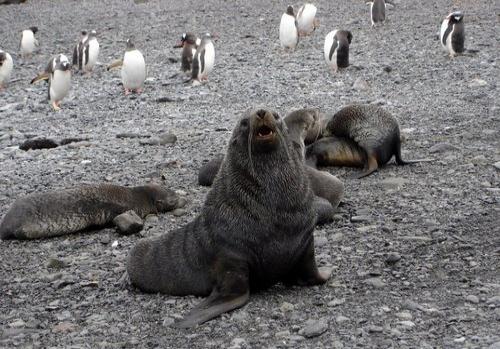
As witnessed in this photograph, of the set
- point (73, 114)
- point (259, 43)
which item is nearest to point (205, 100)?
point (73, 114)

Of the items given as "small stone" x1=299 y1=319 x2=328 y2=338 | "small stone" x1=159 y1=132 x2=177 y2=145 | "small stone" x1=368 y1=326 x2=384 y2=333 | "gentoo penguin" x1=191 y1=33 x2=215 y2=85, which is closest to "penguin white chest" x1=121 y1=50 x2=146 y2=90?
"gentoo penguin" x1=191 y1=33 x2=215 y2=85

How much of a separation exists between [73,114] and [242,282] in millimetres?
7373

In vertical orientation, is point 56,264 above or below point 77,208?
below

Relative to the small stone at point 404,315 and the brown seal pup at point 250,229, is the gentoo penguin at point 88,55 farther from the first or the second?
the small stone at point 404,315

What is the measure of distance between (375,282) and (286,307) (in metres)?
0.58

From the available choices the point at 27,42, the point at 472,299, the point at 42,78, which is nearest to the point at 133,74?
the point at 42,78

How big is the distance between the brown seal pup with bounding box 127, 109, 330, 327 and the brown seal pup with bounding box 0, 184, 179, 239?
5.81 feet

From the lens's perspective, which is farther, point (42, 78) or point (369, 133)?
point (42, 78)

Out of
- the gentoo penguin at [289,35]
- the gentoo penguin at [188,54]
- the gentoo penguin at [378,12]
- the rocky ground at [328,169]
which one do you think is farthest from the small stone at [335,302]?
the gentoo penguin at [378,12]

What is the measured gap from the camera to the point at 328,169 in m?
7.45

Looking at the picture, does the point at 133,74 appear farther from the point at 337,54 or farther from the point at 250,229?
the point at 250,229

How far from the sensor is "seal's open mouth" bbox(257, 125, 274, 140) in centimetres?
444

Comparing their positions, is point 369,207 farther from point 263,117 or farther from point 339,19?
point 339,19

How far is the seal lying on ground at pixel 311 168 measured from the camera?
6.12m
